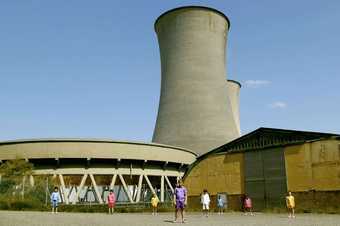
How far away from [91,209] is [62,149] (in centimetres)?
1003

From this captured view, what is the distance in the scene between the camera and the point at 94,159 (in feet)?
104

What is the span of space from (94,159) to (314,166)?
58.4 feet

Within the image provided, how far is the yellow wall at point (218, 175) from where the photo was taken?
22.1 metres

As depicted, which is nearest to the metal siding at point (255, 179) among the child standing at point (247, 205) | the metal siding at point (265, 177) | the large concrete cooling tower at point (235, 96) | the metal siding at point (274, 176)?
the metal siding at point (265, 177)

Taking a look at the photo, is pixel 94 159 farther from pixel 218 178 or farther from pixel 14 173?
pixel 218 178

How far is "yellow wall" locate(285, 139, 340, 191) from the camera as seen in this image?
60.9 feet

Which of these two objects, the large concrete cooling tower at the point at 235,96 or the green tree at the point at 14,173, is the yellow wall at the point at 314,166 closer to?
the green tree at the point at 14,173

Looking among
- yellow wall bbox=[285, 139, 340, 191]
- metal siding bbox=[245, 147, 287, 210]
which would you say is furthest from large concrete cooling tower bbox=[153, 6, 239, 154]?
yellow wall bbox=[285, 139, 340, 191]

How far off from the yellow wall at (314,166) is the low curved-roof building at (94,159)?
1505 cm

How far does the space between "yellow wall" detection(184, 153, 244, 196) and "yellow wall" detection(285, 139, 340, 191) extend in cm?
282

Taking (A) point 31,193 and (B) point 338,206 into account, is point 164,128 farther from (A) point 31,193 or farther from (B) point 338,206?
(B) point 338,206

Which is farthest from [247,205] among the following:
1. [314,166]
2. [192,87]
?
[192,87]

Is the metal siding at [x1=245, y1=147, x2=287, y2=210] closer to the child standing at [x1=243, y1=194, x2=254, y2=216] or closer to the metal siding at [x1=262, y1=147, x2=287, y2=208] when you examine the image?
the metal siding at [x1=262, y1=147, x2=287, y2=208]

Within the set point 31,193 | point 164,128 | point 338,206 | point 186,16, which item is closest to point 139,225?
point 338,206
